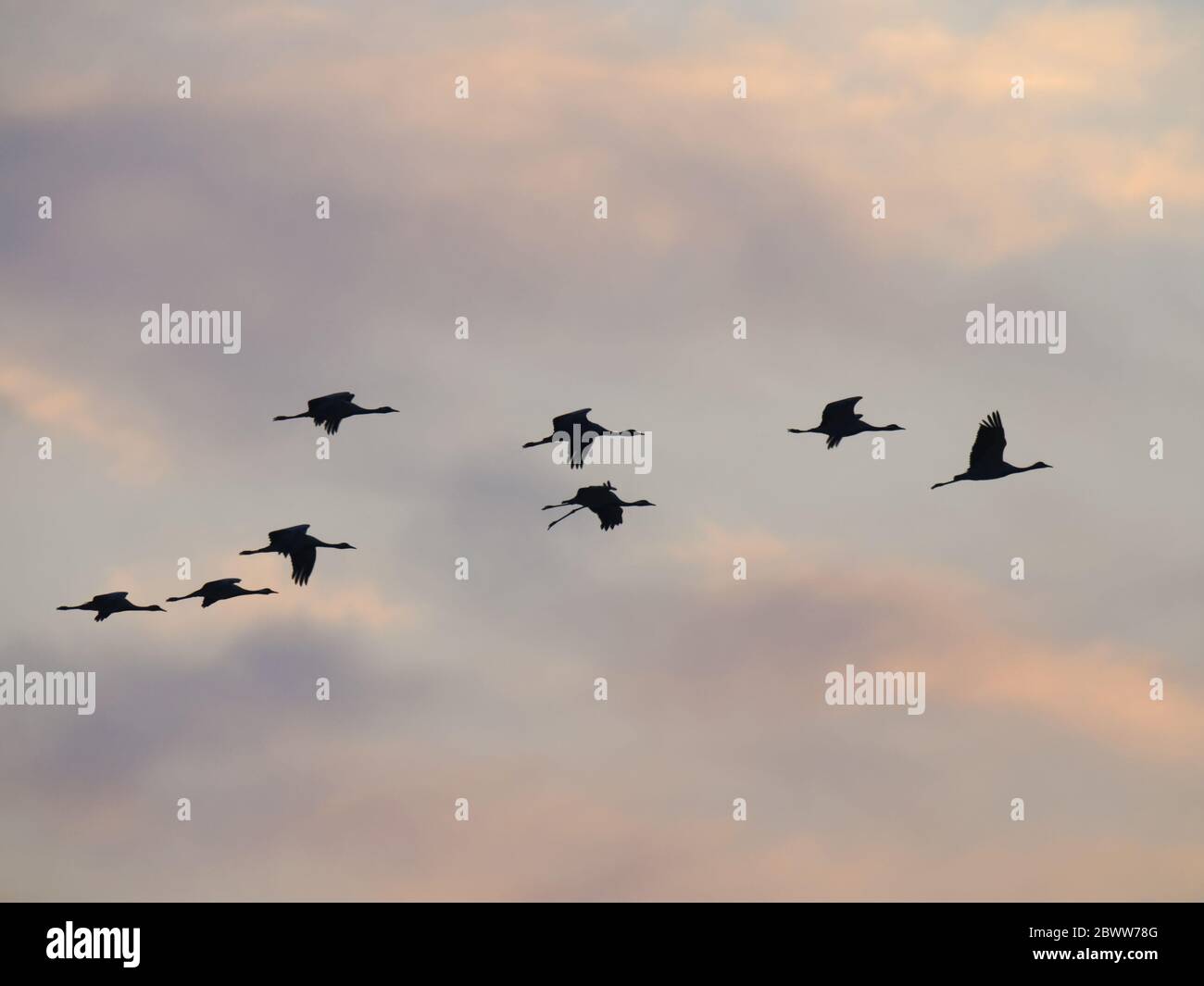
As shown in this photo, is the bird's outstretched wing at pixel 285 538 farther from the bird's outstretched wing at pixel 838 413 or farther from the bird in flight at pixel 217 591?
the bird's outstretched wing at pixel 838 413

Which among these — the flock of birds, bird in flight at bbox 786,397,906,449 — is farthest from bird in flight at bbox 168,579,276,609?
bird in flight at bbox 786,397,906,449

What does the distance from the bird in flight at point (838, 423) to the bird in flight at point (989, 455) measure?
3575 mm

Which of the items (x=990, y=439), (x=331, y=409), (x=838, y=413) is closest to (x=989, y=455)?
(x=990, y=439)

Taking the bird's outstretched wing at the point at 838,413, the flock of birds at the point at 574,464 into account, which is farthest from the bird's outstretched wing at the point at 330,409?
the bird's outstretched wing at the point at 838,413

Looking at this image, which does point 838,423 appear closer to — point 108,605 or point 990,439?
point 990,439

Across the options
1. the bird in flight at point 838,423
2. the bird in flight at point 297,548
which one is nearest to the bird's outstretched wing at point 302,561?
the bird in flight at point 297,548

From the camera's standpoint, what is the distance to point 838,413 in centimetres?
7656

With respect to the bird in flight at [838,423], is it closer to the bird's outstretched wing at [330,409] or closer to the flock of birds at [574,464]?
the flock of birds at [574,464]

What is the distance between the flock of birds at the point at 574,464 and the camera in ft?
243

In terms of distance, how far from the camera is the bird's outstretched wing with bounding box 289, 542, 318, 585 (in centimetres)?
7494

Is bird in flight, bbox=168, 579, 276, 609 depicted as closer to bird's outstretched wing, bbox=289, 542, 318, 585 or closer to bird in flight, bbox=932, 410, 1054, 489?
bird's outstretched wing, bbox=289, 542, 318, 585

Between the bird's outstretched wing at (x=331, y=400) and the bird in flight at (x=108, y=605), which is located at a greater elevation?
the bird's outstretched wing at (x=331, y=400)
